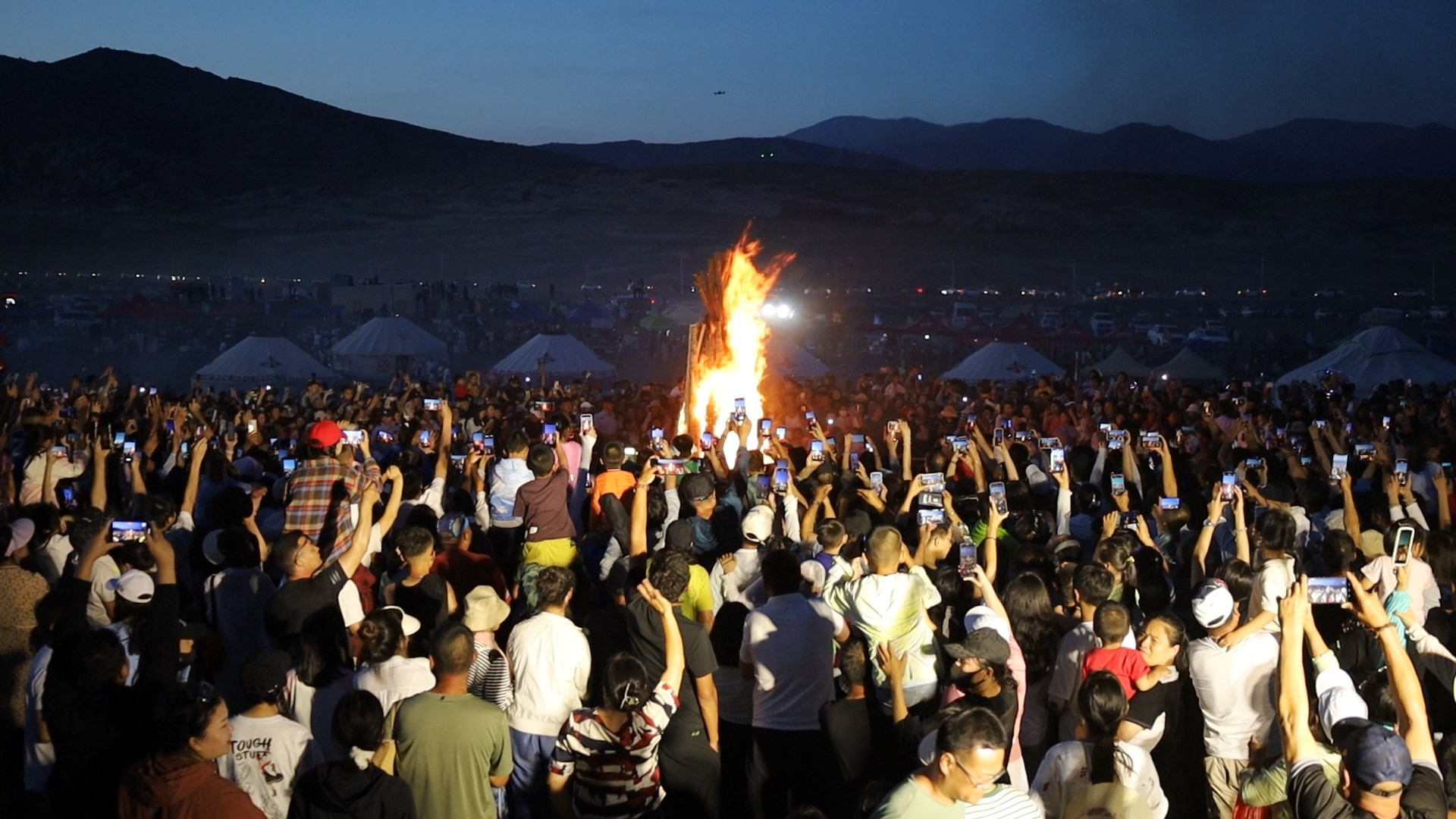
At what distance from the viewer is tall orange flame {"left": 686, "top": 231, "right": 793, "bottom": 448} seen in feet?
50.4

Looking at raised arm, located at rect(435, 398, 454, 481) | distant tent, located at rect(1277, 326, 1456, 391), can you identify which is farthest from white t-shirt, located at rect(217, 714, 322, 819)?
distant tent, located at rect(1277, 326, 1456, 391)

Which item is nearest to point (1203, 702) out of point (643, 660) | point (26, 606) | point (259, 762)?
point (643, 660)

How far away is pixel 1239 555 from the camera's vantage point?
7.11 metres

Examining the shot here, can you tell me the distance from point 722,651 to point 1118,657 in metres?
1.91

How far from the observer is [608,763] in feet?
15.6

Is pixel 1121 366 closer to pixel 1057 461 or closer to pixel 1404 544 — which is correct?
pixel 1057 461

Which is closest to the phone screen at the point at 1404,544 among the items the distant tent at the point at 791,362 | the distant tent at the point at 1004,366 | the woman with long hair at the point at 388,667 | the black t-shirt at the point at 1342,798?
the black t-shirt at the point at 1342,798

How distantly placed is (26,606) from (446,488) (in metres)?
4.05

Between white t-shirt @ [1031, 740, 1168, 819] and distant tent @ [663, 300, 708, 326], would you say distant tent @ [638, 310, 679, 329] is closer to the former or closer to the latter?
distant tent @ [663, 300, 708, 326]

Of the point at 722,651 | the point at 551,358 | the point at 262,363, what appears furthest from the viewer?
the point at 551,358

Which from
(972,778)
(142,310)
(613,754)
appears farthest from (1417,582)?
(142,310)

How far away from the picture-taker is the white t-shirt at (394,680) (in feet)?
17.2

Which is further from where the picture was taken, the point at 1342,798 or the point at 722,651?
the point at 722,651

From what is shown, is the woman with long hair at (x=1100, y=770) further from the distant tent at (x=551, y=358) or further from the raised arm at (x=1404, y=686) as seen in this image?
the distant tent at (x=551, y=358)
